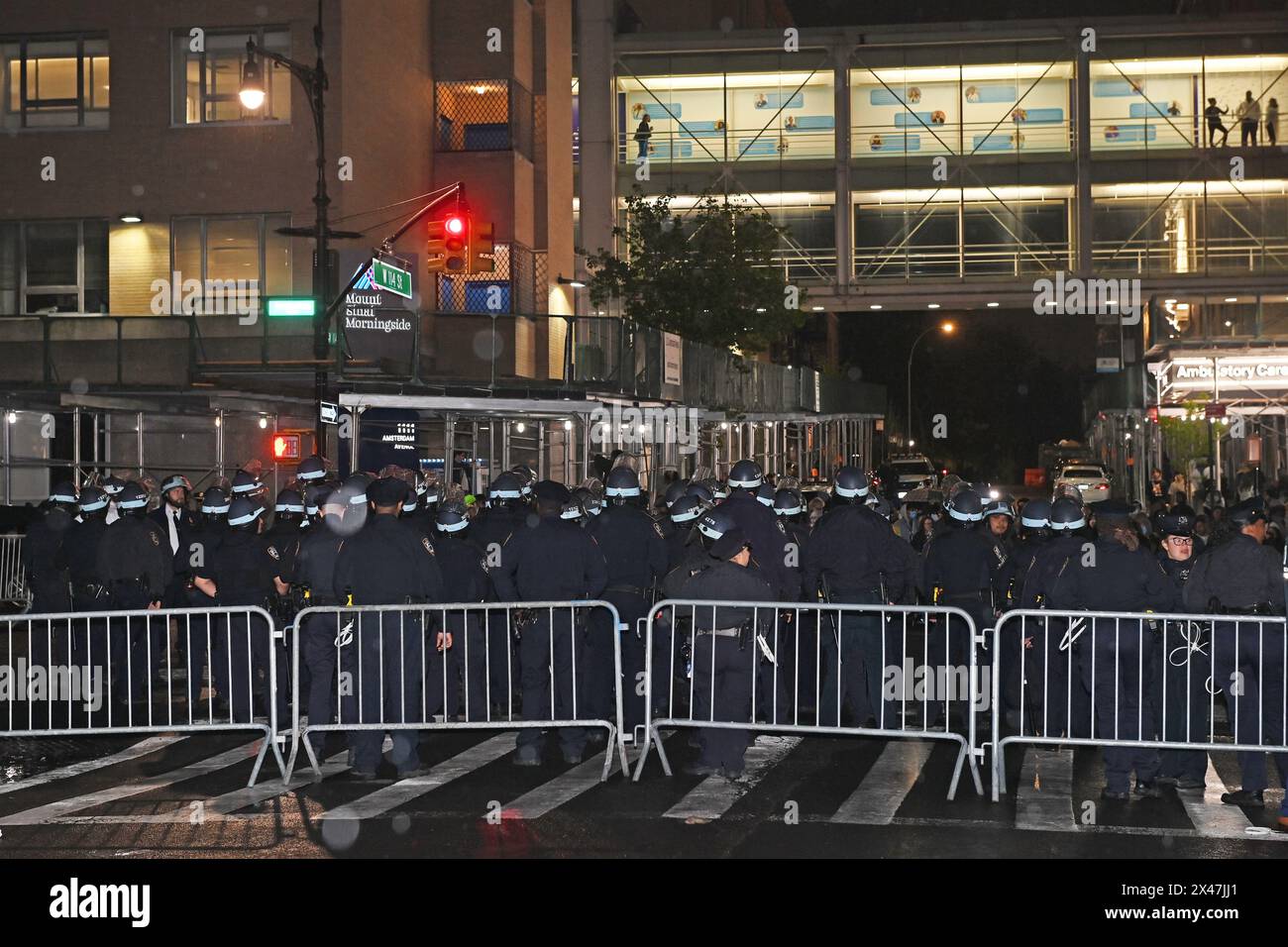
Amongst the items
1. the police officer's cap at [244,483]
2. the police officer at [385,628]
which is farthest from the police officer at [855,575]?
the police officer's cap at [244,483]

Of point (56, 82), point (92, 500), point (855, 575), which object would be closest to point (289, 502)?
point (92, 500)

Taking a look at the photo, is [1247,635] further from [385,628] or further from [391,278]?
[391,278]

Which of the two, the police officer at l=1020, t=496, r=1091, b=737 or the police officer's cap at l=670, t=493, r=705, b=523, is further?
the police officer's cap at l=670, t=493, r=705, b=523

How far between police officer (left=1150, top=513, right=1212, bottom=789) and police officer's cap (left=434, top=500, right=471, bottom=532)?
5.22 m

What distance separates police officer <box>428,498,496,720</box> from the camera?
12.0 m

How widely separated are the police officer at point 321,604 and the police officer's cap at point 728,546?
2525mm

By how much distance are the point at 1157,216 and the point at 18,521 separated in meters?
33.6

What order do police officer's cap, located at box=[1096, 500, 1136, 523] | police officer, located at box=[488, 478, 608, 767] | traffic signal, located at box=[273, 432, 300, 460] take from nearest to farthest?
police officer's cap, located at box=[1096, 500, 1136, 523]
police officer, located at box=[488, 478, 608, 767]
traffic signal, located at box=[273, 432, 300, 460]

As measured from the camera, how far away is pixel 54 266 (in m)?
29.9

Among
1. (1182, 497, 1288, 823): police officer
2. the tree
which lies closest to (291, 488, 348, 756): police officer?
(1182, 497, 1288, 823): police officer

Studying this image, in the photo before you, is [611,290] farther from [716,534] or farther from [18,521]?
[716,534]

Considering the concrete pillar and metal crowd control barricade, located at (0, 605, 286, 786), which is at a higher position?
the concrete pillar

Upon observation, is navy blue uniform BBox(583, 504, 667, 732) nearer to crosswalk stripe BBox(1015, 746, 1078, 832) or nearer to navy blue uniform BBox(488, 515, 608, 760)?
navy blue uniform BBox(488, 515, 608, 760)

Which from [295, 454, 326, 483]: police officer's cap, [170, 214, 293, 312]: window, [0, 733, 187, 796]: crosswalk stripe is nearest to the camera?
[0, 733, 187, 796]: crosswalk stripe
